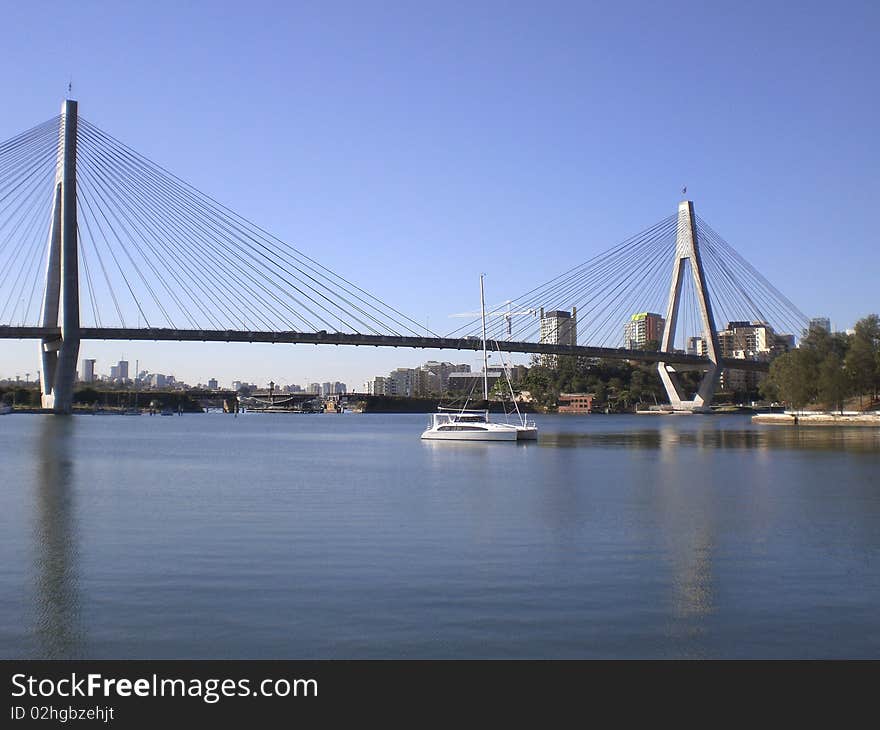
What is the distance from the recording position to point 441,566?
11562 millimetres

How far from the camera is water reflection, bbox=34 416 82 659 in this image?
8203 mm

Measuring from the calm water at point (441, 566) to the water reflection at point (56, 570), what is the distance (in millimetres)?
39

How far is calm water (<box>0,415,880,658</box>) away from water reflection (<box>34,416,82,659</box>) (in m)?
0.04

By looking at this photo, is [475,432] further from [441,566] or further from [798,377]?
[441,566]

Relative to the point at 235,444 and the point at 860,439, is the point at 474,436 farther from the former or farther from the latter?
the point at 860,439

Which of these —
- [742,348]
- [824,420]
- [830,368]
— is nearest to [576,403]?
[742,348]

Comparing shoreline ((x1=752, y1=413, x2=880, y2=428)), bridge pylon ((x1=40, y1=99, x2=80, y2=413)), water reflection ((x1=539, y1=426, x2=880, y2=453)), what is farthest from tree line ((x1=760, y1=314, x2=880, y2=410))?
bridge pylon ((x1=40, y1=99, x2=80, y2=413))

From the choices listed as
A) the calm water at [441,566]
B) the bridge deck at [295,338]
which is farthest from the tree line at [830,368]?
the calm water at [441,566]

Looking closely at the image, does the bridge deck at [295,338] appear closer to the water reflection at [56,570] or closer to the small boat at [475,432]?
the small boat at [475,432]
